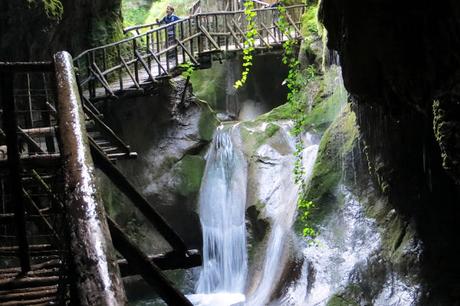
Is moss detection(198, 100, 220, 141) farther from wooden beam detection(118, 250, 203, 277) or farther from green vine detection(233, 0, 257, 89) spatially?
wooden beam detection(118, 250, 203, 277)

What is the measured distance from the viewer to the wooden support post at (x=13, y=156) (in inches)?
125

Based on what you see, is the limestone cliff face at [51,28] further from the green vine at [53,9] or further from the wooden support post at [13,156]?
the wooden support post at [13,156]

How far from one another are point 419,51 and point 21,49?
8.87 m

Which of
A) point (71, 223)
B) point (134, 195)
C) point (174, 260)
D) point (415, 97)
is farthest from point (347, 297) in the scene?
point (71, 223)

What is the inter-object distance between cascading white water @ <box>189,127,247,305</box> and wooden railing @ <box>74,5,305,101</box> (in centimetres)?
277

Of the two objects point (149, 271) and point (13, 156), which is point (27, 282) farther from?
point (149, 271)

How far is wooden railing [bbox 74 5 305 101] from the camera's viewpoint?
12.4 m

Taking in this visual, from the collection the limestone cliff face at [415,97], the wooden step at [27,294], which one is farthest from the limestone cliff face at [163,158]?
the wooden step at [27,294]

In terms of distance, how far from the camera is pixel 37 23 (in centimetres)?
1146

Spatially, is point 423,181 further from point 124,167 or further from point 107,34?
point 107,34

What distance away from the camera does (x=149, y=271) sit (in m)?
2.30

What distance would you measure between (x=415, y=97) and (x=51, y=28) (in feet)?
28.4

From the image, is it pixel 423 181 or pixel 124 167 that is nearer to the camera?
pixel 423 181

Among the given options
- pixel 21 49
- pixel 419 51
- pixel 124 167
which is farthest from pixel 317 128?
pixel 419 51
